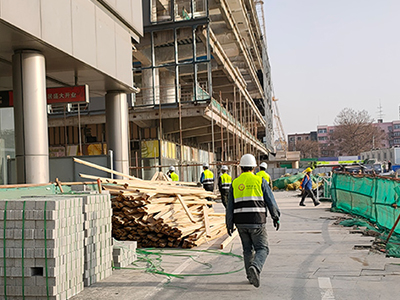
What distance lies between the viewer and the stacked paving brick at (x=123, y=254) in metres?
9.05

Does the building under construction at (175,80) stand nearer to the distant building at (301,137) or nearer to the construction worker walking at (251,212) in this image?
the construction worker walking at (251,212)

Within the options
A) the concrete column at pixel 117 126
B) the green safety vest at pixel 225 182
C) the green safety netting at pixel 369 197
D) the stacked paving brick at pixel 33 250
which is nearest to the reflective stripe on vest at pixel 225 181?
the green safety vest at pixel 225 182

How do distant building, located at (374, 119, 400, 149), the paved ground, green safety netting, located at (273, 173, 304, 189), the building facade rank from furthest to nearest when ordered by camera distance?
distant building, located at (374, 119, 400, 149)
green safety netting, located at (273, 173, 304, 189)
the building facade
the paved ground

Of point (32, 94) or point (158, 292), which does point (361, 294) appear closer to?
point (158, 292)

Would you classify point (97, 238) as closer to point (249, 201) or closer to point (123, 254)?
point (123, 254)

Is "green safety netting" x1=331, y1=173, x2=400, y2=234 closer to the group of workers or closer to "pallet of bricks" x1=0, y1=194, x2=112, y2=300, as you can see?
the group of workers

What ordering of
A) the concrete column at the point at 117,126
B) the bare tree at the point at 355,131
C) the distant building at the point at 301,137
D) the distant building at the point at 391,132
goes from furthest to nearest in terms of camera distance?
the distant building at the point at 301,137 → the distant building at the point at 391,132 → the bare tree at the point at 355,131 → the concrete column at the point at 117,126

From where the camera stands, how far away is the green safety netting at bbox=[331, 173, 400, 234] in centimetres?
1209

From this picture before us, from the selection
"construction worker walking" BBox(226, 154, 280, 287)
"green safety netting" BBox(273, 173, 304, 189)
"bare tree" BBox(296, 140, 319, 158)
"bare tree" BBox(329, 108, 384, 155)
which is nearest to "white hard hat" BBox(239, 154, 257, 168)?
"construction worker walking" BBox(226, 154, 280, 287)

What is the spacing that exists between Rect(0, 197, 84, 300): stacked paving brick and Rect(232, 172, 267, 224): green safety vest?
2.70m

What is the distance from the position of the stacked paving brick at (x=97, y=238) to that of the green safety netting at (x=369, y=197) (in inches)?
265

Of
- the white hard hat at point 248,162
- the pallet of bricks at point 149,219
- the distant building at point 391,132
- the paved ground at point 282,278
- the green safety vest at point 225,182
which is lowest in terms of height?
the paved ground at point 282,278

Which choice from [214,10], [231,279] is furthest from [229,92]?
[231,279]

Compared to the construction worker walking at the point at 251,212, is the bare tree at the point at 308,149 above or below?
above
